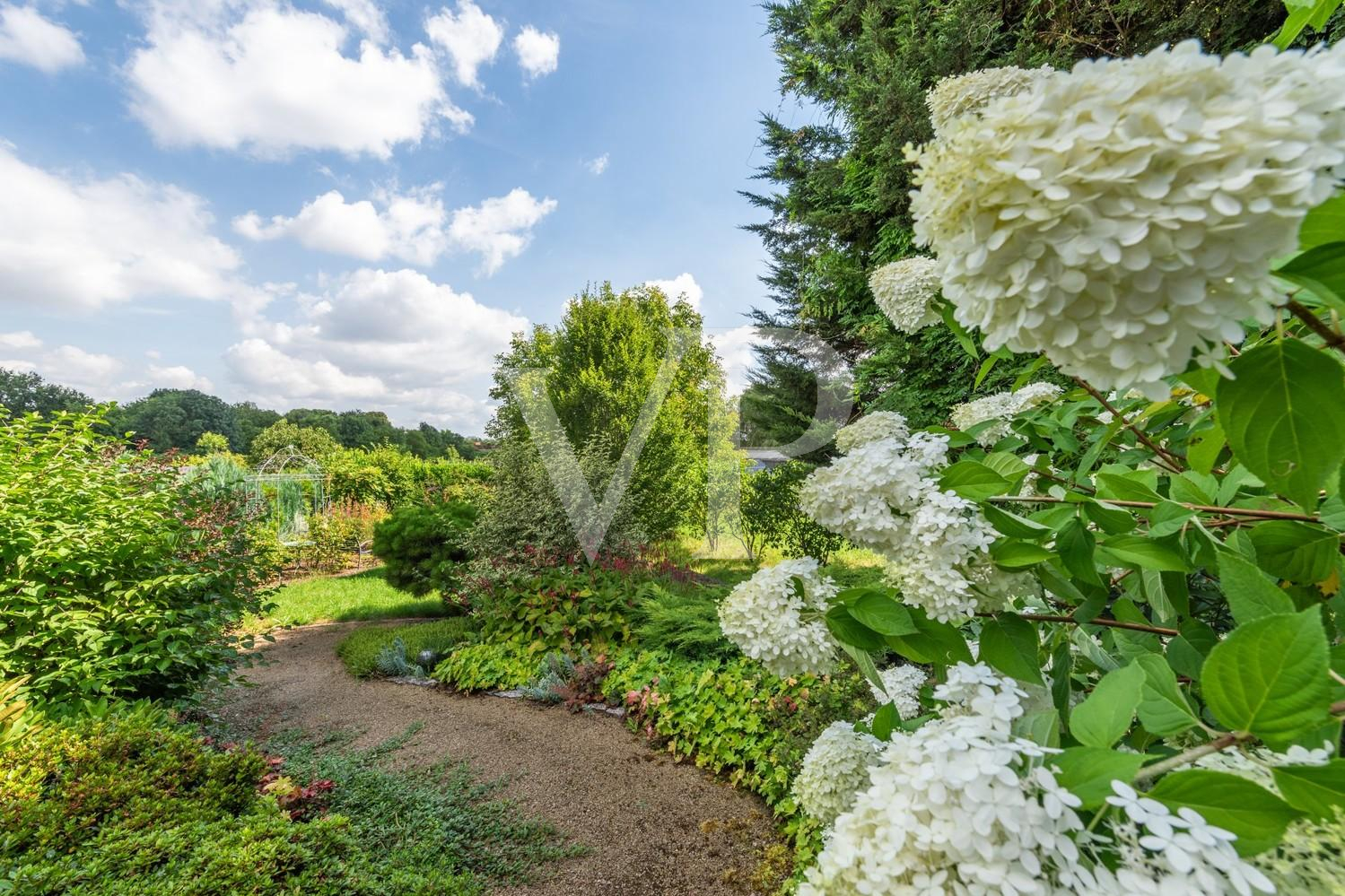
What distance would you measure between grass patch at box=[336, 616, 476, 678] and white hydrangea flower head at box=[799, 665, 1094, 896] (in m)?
4.57

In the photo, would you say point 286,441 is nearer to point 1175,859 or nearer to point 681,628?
point 681,628

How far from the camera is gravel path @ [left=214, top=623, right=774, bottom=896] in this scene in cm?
201

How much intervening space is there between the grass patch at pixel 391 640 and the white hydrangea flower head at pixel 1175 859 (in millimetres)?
4698

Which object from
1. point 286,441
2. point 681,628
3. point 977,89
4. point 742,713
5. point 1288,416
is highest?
point 286,441

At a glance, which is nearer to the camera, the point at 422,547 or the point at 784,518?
the point at 784,518

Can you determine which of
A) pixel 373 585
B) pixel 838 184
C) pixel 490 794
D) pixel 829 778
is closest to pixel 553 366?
pixel 373 585

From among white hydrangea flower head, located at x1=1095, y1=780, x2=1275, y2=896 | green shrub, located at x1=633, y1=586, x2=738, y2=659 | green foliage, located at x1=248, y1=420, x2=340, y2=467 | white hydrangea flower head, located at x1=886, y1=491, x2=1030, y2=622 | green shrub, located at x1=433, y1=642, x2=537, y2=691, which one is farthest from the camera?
green foliage, located at x1=248, y1=420, x2=340, y2=467

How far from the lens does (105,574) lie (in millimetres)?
2463

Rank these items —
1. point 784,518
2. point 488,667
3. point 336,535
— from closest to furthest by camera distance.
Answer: point 488,667 < point 784,518 < point 336,535

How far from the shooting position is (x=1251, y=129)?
0.32 meters

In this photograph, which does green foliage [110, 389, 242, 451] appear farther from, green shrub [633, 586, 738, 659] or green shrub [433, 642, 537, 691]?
green shrub [633, 586, 738, 659]

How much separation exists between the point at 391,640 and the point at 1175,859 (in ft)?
16.7

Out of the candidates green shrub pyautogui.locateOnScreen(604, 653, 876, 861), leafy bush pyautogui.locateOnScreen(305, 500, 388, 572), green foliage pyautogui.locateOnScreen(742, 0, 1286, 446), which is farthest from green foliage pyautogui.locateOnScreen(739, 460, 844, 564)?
leafy bush pyautogui.locateOnScreen(305, 500, 388, 572)

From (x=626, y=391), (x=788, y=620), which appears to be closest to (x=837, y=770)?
(x=788, y=620)
